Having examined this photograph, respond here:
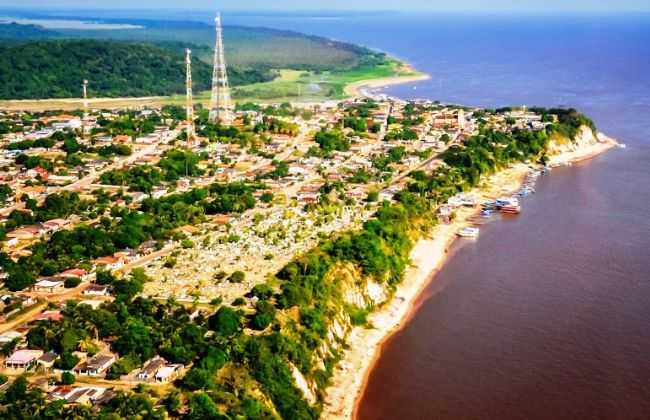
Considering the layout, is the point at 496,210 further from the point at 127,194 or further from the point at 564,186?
the point at 127,194

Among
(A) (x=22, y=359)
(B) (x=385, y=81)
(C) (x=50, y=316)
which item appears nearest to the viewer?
(A) (x=22, y=359)

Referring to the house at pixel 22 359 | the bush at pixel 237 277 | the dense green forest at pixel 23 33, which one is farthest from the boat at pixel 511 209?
the dense green forest at pixel 23 33

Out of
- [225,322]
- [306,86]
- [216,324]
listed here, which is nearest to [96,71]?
[306,86]

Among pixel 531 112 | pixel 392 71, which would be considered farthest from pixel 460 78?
pixel 531 112

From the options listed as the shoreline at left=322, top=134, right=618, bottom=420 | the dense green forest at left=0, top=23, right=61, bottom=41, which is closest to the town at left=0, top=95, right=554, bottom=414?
the shoreline at left=322, top=134, right=618, bottom=420

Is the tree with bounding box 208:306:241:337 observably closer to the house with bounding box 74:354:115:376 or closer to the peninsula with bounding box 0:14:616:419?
the peninsula with bounding box 0:14:616:419

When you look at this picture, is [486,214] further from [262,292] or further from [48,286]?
[48,286]
